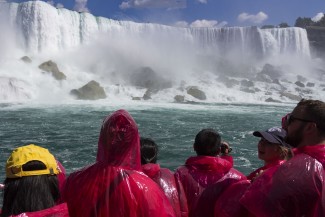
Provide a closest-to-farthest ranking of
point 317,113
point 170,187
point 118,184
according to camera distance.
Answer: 1. point 118,184
2. point 317,113
3. point 170,187

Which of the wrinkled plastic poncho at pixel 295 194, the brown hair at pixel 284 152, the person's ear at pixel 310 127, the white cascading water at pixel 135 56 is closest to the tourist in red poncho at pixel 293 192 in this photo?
the wrinkled plastic poncho at pixel 295 194

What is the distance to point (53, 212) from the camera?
1.47 m

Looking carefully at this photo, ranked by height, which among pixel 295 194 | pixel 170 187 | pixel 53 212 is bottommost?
pixel 170 187

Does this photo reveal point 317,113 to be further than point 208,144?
No

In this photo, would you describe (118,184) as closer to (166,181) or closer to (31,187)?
(31,187)

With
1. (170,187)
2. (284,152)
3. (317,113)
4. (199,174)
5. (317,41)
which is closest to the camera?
(317,113)

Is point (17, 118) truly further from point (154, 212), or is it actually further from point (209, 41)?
point (209, 41)

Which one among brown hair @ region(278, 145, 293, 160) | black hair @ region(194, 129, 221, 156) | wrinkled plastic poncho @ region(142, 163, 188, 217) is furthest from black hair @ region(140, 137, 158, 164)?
brown hair @ region(278, 145, 293, 160)

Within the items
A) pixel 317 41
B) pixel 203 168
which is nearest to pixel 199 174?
pixel 203 168

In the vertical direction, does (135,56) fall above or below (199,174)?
above

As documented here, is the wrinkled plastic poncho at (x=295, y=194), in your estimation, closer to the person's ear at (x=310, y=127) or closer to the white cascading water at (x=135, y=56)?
the person's ear at (x=310, y=127)

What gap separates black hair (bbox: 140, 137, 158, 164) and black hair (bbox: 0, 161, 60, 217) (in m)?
0.98

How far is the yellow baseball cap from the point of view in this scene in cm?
149

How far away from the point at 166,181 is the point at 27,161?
40.8 inches
